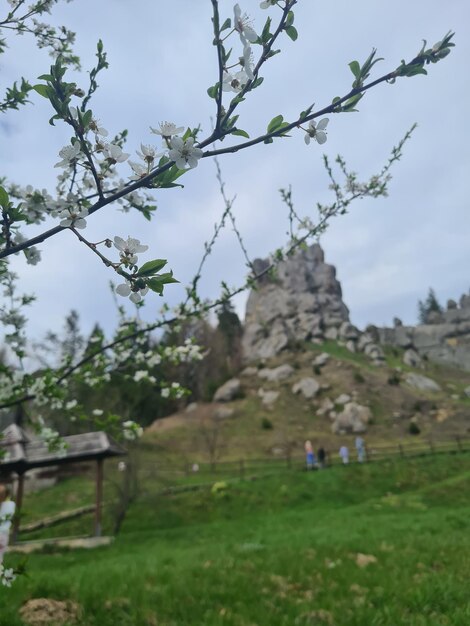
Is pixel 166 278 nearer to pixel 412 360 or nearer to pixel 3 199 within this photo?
pixel 3 199

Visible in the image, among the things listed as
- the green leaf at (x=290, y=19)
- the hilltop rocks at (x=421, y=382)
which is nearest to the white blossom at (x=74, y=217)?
the green leaf at (x=290, y=19)

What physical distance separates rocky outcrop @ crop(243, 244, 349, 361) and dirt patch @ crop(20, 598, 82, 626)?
195ft

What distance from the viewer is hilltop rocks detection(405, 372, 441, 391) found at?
54.7 m

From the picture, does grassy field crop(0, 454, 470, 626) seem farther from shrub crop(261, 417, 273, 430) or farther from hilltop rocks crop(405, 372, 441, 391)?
hilltop rocks crop(405, 372, 441, 391)

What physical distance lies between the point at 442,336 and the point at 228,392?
158 ft

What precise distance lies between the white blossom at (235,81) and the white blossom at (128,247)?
2.18ft

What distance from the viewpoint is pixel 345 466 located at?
25.8 metres

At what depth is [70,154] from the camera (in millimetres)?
1819

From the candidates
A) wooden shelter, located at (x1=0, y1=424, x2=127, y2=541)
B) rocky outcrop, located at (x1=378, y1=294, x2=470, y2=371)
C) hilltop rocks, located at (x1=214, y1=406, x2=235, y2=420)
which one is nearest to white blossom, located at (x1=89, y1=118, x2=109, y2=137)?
wooden shelter, located at (x1=0, y1=424, x2=127, y2=541)

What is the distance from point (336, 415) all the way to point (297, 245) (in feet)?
146

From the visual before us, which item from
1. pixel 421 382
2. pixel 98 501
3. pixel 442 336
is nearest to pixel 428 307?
pixel 442 336

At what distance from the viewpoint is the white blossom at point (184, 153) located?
1.71m

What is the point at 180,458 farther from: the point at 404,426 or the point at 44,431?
the point at 44,431

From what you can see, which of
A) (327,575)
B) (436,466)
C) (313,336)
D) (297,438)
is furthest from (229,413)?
(327,575)
